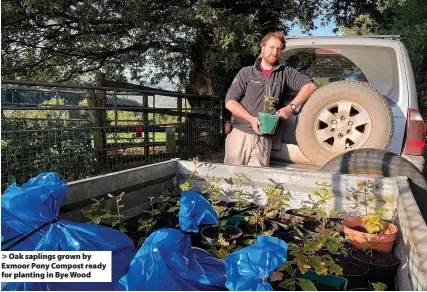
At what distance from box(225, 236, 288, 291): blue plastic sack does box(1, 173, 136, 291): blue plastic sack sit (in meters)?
0.53

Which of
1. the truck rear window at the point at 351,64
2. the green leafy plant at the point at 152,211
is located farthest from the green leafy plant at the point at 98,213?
the truck rear window at the point at 351,64

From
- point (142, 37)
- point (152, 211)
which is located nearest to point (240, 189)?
point (152, 211)

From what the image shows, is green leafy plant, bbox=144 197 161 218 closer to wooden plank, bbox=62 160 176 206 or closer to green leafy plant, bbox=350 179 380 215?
wooden plank, bbox=62 160 176 206

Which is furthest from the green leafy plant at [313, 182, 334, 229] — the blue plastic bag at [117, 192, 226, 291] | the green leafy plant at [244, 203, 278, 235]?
the blue plastic bag at [117, 192, 226, 291]

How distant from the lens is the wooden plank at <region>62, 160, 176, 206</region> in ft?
6.75

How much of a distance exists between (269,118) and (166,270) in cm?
196

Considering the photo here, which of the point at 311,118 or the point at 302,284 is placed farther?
the point at 311,118

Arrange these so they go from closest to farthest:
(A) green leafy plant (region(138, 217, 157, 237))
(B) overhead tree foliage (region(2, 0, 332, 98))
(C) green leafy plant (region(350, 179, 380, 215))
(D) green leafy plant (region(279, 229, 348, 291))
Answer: (D) green leafy plant (region(279, 229, 348, 291)), (A) green leafy plant (region(138, 217, 157, 237)), (C) green leafy plant (region(350, 179, 380, 215)), (B) overhead tree foliage (region(2, 0, 332, 98))

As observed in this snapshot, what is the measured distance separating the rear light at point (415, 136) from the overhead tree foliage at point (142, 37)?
456 cm

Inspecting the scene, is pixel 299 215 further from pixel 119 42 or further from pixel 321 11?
pixel 321 11

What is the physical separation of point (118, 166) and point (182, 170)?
326 centimetres

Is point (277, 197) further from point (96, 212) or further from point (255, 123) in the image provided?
point (96, 212)

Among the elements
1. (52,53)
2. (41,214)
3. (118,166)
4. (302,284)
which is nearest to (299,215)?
(302,284)

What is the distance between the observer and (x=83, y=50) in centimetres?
965
